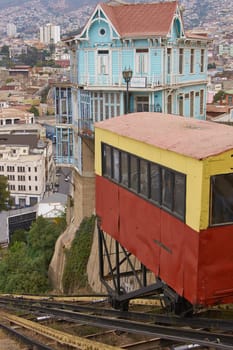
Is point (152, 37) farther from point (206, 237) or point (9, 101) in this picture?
point (9, 101)

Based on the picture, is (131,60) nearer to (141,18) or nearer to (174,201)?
(141,18)

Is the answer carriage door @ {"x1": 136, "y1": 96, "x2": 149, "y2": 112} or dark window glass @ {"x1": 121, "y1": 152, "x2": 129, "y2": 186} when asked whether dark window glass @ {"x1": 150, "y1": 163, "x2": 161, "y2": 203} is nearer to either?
dark window glass @ {"x1": 121, "y1": 152, "x2": 129, "y2": 186}

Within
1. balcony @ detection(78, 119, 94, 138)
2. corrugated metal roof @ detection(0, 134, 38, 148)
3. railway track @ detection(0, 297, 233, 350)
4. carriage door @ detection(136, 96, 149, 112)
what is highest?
carriage door @ detection(136, 96, 149, 112)

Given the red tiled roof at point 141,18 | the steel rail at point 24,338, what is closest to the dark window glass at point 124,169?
the steel rail at point 24,338

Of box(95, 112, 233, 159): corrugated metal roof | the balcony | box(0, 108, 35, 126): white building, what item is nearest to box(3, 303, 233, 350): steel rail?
box(95, 112, 233, 159): corrugated metal roof

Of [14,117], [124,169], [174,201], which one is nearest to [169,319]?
[174,201]

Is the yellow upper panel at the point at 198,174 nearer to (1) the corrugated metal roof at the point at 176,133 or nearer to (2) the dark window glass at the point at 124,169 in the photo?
(1) the corrugated metal roof at the point at 176,133
